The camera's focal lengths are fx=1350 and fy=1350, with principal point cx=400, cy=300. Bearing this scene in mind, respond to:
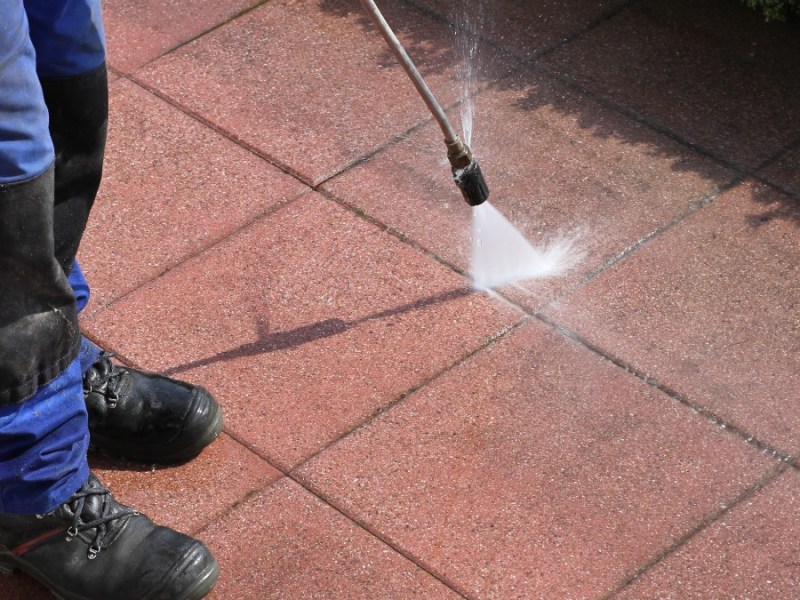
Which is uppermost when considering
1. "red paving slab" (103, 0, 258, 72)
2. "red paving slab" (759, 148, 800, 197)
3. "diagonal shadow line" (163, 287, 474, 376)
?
"red paving slab" (759, 148, 800, 197)

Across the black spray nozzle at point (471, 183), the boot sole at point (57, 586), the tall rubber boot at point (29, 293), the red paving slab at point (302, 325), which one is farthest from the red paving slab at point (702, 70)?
the tall rubber boot at point (29, 293)

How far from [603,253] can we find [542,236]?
197mm

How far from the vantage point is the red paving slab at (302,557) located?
122 inches

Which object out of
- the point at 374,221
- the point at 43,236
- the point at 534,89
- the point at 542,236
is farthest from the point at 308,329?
the point at 534,89

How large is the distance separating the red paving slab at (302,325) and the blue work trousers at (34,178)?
0.61 metres

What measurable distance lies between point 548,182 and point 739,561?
5.36 feet

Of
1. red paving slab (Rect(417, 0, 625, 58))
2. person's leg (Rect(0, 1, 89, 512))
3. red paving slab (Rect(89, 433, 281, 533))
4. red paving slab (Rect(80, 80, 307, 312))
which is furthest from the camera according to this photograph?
red paving slab (Rect(417, 0, 625, 58))

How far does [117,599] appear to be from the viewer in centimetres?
302

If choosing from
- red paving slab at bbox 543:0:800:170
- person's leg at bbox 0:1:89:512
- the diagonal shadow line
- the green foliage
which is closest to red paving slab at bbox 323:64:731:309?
red paving slab at bbox 543:0:800:170

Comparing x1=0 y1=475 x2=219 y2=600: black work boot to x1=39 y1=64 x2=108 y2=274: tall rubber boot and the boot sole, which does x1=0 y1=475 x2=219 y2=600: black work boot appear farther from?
x1=39 y1=64 x2=108 y2=274: tall rubber boot

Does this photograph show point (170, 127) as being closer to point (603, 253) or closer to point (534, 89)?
point (534, 89)

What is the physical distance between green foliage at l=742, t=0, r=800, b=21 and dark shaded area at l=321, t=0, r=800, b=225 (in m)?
0.08

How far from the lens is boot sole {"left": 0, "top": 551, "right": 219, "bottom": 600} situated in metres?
3.00

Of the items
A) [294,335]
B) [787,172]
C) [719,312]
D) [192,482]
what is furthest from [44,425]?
[787,172]
